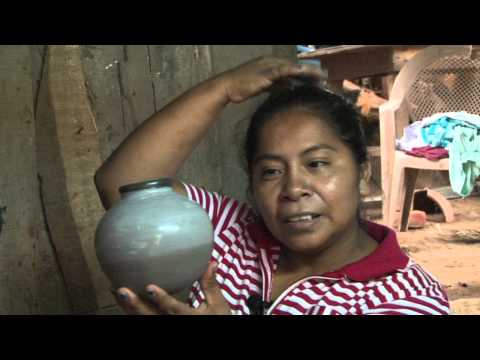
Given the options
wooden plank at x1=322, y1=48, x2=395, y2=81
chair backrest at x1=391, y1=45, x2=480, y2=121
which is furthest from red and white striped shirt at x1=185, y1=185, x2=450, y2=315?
wooden plank at x1=322, y1=48, x2=395, y2=81

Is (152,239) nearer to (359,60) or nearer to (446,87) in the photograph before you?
(359,60)

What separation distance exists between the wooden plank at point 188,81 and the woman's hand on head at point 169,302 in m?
1.22

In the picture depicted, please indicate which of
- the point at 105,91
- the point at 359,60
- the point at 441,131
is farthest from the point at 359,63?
the point at 105,91

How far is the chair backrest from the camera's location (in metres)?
5.38

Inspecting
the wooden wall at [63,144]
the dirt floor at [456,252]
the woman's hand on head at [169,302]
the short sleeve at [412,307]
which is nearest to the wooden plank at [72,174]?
the wooden wall at [63,144]

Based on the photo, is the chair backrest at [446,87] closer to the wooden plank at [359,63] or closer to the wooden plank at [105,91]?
the wooden plank at [359,63]

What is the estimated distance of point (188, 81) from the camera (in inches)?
99.5

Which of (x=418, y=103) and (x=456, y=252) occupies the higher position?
(x=418, y=103)

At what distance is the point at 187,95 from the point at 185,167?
2.71 ft

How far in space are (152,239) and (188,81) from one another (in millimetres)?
1420

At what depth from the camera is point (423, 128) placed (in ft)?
15.6

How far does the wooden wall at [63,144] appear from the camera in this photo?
2.09 m

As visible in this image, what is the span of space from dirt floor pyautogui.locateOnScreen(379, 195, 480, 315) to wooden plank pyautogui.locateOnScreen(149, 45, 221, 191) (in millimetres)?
1554
